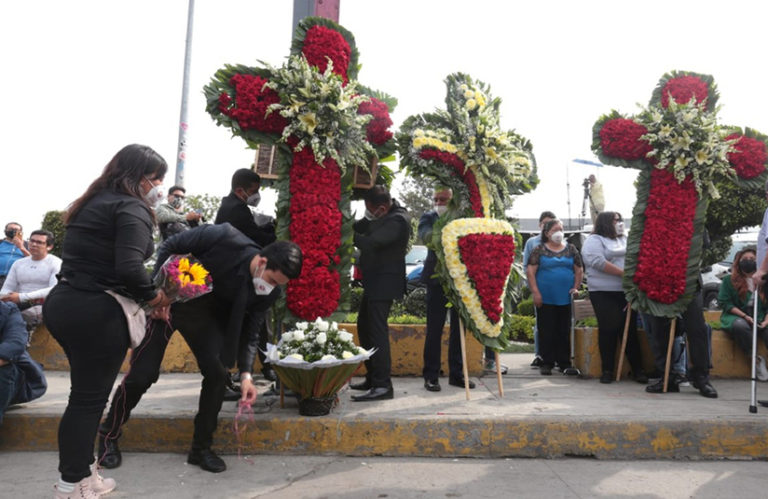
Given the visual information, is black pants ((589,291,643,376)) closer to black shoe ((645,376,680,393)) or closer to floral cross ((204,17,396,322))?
black shoe ((645,376,680,393))

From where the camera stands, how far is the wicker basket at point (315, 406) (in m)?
4.24

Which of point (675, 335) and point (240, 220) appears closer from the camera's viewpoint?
point (240, 220)

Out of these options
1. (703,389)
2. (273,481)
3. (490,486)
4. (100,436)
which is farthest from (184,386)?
(703,389)

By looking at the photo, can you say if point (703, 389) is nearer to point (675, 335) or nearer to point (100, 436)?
point (675, 335)

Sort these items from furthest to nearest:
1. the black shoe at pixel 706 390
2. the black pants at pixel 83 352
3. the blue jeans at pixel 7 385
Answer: the black shoe at pixel 706 390 < the blue jeans at pixel 7 385 < the black pants at pixel 83 352

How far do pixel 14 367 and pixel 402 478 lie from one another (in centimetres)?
277

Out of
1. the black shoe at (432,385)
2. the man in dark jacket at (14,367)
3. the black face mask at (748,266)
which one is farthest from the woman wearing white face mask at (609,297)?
the man in dark jacket at (14,367)

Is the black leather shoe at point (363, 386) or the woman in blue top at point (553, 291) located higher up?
the woman in blue top at point (553, 291)

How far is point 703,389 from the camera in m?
5.30

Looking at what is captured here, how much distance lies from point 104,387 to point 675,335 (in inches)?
200

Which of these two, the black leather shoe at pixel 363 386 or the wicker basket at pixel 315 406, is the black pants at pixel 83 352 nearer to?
the wicker basket at pixel 315 406

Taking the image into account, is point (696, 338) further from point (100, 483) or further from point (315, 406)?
point (100, 483)

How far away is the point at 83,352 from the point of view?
2.93 m

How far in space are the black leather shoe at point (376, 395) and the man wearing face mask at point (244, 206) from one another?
150 cm
